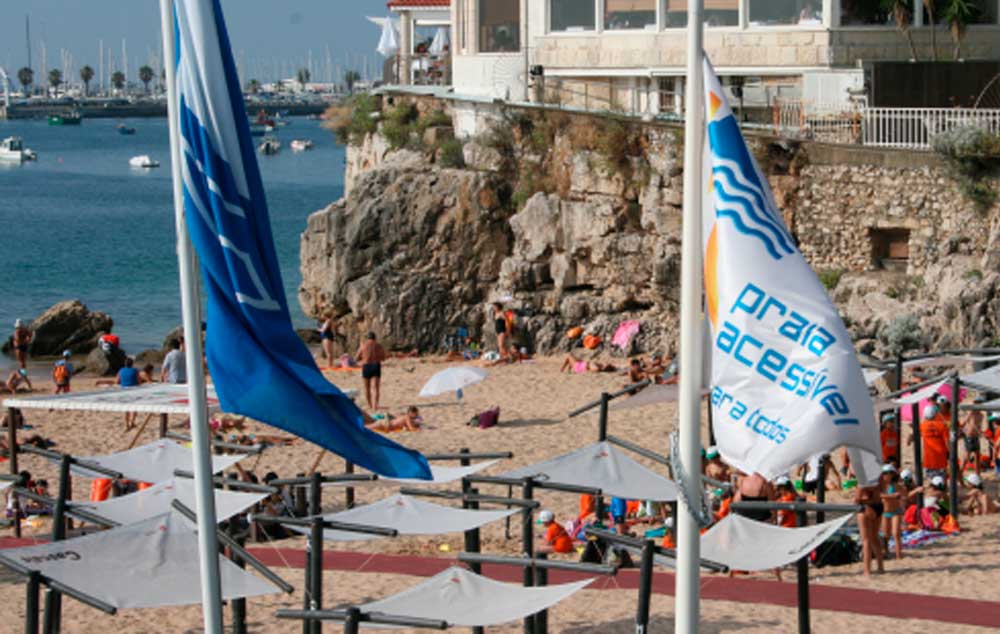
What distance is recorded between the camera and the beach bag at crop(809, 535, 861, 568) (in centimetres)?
1460

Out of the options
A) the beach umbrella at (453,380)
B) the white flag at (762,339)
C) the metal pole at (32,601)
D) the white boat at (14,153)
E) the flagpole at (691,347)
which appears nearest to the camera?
the flagpole at (691,347)

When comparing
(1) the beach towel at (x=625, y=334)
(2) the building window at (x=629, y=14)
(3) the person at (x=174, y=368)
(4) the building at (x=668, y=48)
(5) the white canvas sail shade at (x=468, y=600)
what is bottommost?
(1) the beach towel at (x=625, y=334)

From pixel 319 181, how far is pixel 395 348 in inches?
3084

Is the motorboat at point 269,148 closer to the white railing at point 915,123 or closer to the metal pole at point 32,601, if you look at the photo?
the white railing at point 915,123

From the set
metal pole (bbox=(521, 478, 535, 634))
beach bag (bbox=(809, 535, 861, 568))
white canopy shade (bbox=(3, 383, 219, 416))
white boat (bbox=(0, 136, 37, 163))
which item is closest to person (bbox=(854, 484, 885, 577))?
beach bag (bbox=(809, 535, 861, 568))

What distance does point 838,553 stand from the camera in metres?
14.6

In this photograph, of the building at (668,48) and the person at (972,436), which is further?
the building at (668,48)

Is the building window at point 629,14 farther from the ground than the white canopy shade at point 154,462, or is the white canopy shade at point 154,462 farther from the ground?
the building window at point 629,14

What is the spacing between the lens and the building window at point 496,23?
38.3 m

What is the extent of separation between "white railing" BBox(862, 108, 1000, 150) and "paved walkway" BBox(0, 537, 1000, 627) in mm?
14229

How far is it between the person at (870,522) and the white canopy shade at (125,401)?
7.48 m

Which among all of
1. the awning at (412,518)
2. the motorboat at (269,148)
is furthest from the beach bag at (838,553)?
the motorboat at (269,148)

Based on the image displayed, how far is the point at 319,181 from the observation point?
110188mm

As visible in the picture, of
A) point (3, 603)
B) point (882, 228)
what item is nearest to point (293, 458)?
point (3, 603)
